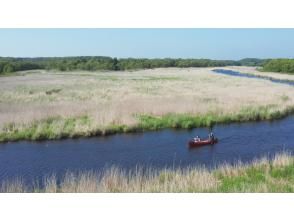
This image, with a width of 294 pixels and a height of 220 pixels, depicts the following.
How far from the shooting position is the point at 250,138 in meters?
18.9

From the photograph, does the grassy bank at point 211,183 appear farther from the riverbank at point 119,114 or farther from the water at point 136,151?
the riverbank at point 119,114

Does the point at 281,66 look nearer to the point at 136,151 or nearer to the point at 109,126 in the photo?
the point at 109,126

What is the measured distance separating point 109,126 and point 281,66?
173ft

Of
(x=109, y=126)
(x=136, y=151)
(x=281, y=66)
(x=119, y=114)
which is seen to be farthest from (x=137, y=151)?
(x=281, y=66)

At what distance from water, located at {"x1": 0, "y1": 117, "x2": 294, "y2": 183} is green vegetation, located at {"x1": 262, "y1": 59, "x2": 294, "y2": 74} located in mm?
47224

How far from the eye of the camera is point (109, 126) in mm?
19953

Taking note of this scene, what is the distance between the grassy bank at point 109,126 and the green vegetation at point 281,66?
43.0 m

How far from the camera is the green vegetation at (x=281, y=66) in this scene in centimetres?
6409

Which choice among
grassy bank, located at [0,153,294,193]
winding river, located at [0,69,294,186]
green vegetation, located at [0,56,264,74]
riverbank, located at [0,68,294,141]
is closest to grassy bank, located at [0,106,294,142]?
riverbank, located at [0,68,294,141]

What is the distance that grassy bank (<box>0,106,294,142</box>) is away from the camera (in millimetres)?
18781

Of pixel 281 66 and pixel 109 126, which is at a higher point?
pixel 281 66

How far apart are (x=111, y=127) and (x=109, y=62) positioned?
193 ft

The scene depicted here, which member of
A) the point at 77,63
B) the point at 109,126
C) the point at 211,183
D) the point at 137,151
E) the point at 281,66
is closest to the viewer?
the point at 211,183
